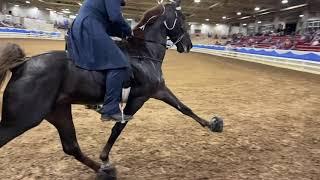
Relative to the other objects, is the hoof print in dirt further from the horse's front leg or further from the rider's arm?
the rider's arm

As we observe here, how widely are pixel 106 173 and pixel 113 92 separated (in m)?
0.99

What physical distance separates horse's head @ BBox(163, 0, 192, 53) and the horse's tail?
6.11ft

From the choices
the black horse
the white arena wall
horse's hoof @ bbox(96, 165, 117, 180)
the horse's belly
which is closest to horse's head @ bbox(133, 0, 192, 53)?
the black horse

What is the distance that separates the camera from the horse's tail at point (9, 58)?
11.3 ft

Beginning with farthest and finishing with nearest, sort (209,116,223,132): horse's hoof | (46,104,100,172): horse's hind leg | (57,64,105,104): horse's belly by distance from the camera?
(209,116,223,132): horse's hoof → (46,104,100,172): horse's hind leg → (57,64,105,104): horse's belly

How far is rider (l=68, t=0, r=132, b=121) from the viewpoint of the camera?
148 inches

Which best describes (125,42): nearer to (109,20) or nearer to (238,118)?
(109,20)

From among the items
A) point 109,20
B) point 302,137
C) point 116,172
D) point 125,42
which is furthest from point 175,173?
point 302,137

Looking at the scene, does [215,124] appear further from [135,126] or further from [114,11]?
[135,126]

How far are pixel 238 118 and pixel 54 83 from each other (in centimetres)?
492

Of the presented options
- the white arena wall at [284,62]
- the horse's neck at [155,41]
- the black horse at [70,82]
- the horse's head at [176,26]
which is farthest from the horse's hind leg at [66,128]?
the white arena wall at [284,62]

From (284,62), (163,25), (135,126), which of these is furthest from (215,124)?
(284,62)

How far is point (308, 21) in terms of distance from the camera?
1780 inches

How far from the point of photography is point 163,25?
467 centimetres
